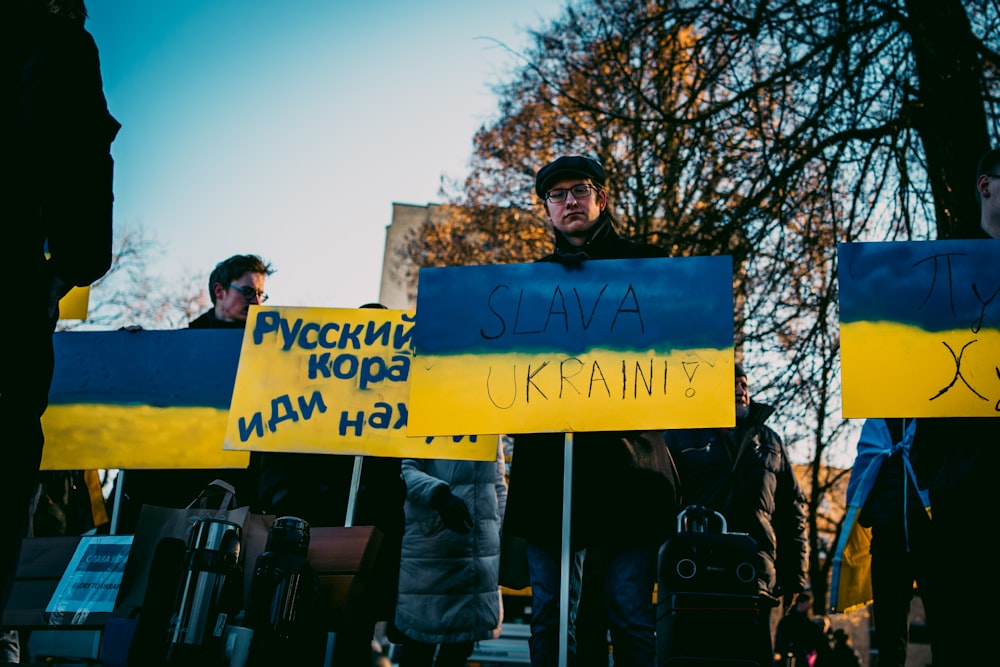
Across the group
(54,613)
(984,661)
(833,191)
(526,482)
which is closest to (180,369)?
(54,613)

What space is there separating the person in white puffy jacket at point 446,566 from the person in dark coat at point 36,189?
7.73ft

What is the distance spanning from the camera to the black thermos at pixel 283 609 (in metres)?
2.83

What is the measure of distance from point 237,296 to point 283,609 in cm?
222

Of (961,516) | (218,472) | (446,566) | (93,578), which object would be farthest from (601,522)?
(218,472)

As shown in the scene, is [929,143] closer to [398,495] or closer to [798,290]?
[798,290]

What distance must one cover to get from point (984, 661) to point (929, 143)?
4.30 metres

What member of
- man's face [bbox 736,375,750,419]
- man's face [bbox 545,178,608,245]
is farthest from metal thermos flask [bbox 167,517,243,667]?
man's face [bbox 736,375,750,419]

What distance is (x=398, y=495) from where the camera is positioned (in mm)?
4422

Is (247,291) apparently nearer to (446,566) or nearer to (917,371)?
(446,566)

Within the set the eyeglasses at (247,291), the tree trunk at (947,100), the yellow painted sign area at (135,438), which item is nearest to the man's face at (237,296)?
the eyeglasses at (247,291)

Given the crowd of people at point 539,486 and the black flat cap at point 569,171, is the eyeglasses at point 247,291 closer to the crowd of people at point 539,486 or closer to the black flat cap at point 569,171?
the crowd of people at point 539,486

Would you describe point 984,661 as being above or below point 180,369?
below

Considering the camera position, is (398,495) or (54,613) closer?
(54,613)

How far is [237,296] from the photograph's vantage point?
4.71 meters
